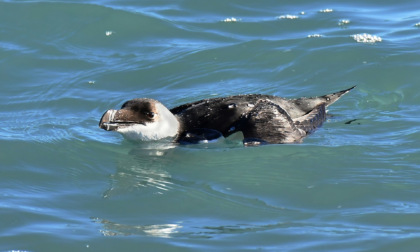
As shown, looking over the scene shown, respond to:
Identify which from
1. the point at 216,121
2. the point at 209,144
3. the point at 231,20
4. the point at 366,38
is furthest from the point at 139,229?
the point at 231,20

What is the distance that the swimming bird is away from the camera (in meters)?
9.36

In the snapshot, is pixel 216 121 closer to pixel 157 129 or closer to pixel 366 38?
pixel 157 129

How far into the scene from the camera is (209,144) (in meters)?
9.51

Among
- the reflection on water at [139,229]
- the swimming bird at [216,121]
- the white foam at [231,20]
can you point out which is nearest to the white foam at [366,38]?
the white foam at [231,20]

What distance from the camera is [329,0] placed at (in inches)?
610

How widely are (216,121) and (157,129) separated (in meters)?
0.74

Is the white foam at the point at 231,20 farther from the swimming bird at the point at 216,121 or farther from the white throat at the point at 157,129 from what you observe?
the white throat at the point at 157,129

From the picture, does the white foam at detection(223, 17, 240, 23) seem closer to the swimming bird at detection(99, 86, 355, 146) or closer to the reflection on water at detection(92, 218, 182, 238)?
the swimming bird at detection(99, 86, 355, 146)

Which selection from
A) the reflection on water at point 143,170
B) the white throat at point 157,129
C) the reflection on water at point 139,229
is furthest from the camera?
the white throat at point 157,129

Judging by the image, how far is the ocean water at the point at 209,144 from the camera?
7477 mm

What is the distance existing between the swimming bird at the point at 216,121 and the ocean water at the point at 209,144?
160mm

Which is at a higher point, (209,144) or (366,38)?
(366,38)

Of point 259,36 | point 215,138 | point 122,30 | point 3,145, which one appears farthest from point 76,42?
point 215,138

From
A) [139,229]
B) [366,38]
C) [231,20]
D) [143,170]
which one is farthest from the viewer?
[231,20]
